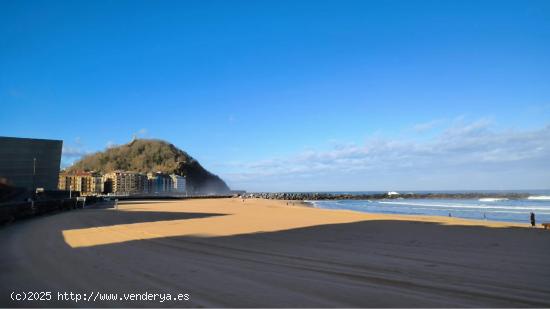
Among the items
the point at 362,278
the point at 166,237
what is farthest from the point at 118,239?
the point at 362,278

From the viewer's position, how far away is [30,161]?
80.8 meters

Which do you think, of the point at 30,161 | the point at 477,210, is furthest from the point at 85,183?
the point at 477,210

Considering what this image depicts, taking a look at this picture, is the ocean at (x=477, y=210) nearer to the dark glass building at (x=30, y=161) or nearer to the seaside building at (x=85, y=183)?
the dark glass building at (x=30, y=161)

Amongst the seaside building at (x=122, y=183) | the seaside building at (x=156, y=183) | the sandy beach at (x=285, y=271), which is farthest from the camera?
the seaside building at (x=156, y=183)

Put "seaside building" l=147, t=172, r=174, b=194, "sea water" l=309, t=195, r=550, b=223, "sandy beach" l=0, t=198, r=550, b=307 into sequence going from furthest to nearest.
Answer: "seaside building" l=147, t=172, r=174, b=194 → "sea water" l=309, t=195, r=550, b=223 → "sandy beach" l=0, t=198, r=550, b=307

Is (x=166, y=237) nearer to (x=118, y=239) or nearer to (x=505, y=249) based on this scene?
(x=118, y=239)

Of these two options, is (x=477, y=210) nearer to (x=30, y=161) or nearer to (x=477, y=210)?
(x=477, y=210)

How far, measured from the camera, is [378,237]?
15.7 meters

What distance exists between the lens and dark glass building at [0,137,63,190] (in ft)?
255

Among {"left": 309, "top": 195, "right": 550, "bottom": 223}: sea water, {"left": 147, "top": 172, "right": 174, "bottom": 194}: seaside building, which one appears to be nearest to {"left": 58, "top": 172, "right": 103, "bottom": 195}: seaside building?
{"left": 147, "top": 172, "right": 174, "bottom": 194}: seaside building

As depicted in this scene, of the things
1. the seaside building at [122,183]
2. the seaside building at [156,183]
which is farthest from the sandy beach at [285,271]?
→ the seaside building at [156,183]

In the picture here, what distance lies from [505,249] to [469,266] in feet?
13.6

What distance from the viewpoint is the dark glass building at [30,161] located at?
77.6m

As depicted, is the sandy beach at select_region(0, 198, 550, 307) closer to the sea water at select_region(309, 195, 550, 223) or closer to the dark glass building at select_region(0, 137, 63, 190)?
the sea water at select_region(309, 195, 550, 223)
